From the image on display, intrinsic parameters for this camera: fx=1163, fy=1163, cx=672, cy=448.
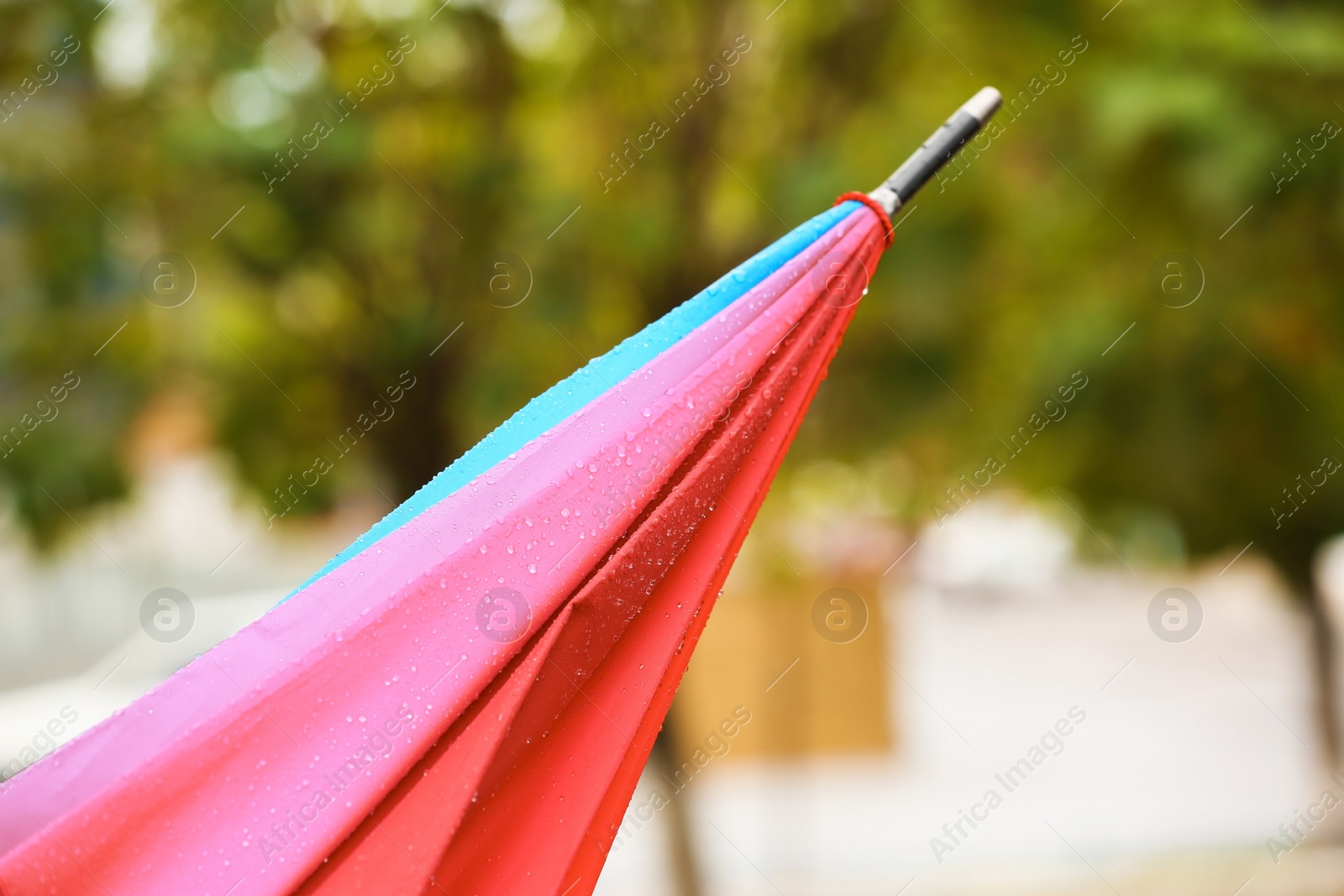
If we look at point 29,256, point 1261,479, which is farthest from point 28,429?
point 1261,479

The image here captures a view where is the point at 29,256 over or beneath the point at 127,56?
beneath

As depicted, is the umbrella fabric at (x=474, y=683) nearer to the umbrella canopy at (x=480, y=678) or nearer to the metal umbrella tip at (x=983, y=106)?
the umbrella canopy at (x=480, y=678)

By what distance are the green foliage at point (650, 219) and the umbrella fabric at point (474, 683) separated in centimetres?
197

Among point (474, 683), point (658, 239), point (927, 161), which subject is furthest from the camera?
point (658, 239)

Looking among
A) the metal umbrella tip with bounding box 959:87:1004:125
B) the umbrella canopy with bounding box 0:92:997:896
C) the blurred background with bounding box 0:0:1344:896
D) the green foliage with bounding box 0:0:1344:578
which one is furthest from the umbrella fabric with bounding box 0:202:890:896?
the green foliage with bounding box 0:0:1344:578

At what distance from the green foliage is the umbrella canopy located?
193 centimetres

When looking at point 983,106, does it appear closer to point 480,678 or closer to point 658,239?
point 480,678

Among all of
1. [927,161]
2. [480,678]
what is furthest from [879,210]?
[480,678]

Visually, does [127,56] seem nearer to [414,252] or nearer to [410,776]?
[414,252]

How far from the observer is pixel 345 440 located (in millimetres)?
A: 3959

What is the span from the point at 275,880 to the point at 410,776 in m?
0.15

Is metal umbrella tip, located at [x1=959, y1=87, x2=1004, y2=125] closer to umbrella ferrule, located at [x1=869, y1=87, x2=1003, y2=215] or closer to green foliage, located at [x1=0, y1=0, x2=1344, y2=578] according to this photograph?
umbrella ferrule, located at [x1=869, y1=87, x2=1003, y2=215]

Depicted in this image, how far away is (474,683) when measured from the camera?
1.16 metres

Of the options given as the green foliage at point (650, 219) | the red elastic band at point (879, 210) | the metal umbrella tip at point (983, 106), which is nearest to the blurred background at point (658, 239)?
the green foliage at point (650, 219)
